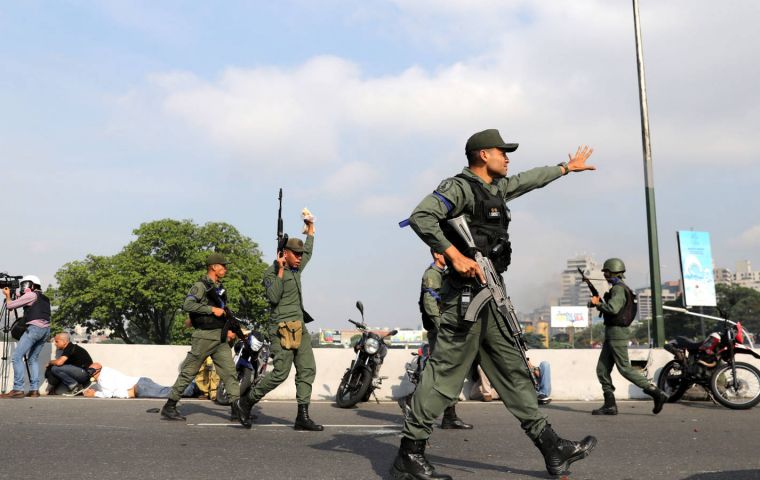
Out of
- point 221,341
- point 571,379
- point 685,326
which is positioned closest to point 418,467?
point 221,341

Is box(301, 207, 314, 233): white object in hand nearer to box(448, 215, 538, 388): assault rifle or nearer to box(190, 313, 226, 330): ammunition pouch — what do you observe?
box(190, 313, 226, 330): ammunition pouch

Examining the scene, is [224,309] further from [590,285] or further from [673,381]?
[673,381]

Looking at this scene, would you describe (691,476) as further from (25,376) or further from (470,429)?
(25,376)

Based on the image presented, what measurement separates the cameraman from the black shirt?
369 millimetres

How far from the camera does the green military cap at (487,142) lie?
4852 mm

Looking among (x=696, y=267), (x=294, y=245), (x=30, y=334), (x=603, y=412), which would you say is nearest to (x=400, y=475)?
(x=294, y=245)

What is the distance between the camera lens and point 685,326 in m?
92.6

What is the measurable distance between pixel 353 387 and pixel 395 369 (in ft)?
4.93

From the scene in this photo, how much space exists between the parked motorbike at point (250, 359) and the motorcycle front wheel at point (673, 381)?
5.53m

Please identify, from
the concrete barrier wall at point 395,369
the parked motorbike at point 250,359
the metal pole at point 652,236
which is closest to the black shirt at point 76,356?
the concrete barrier wall at point 395,369

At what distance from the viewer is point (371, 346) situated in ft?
34.7

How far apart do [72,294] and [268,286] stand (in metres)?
52.3

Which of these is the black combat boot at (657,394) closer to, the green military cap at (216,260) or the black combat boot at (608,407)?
the black combat boot at (608,407)

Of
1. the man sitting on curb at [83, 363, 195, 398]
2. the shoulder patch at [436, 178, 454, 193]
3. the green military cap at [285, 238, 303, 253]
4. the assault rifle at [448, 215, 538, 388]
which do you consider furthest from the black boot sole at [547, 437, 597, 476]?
the man sitting on curb at [83, 363, 195, 398]
